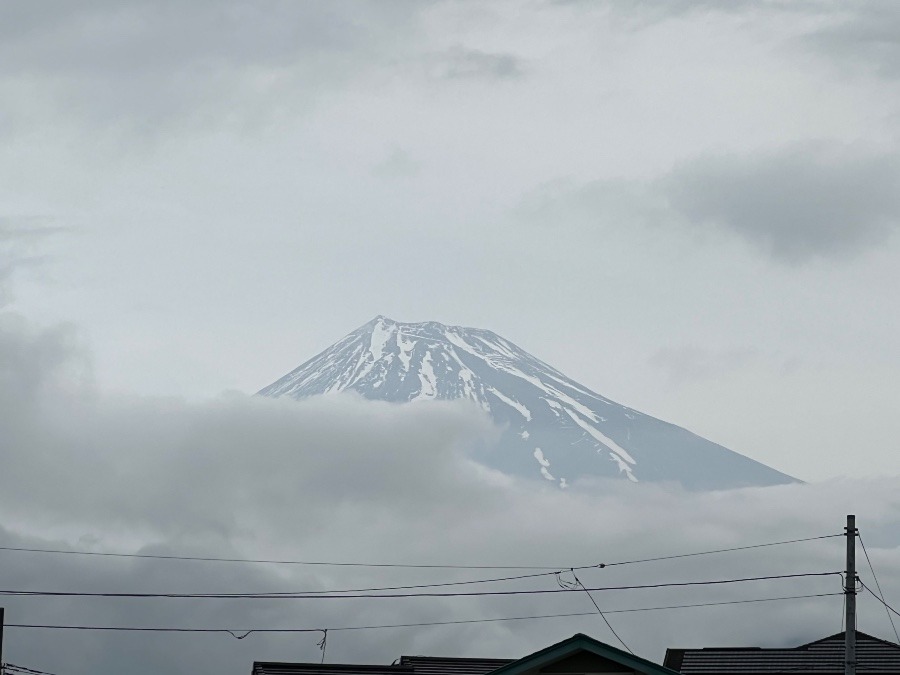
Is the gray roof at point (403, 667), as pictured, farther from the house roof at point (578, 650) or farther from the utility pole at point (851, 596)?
the utility pole at point (851, 596)

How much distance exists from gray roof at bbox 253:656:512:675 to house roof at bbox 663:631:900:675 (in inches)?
240

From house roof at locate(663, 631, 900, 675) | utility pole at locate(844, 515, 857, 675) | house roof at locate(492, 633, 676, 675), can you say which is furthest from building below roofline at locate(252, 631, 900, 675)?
utility pole at locate(844, 515, 857, 675)

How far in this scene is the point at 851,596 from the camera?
3988 cm

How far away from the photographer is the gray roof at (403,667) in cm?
5038

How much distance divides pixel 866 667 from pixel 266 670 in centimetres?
1772

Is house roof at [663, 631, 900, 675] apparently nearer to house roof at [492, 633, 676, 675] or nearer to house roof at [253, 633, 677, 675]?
house roof at [253, 633, 677, 675]

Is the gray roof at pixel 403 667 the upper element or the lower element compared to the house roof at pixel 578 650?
upper

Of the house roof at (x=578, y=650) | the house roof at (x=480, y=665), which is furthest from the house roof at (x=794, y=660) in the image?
the house roof at (x=578, y=650)

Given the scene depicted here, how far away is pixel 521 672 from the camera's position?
140 ft

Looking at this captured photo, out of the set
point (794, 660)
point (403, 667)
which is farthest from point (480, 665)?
point (794, 660)

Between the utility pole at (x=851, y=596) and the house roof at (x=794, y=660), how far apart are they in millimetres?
12132

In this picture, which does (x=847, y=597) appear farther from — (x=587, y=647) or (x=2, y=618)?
(x=2, y=618)

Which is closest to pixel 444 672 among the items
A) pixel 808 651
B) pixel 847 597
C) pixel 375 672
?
pixel 375 672

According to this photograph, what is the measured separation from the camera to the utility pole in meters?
39.5
